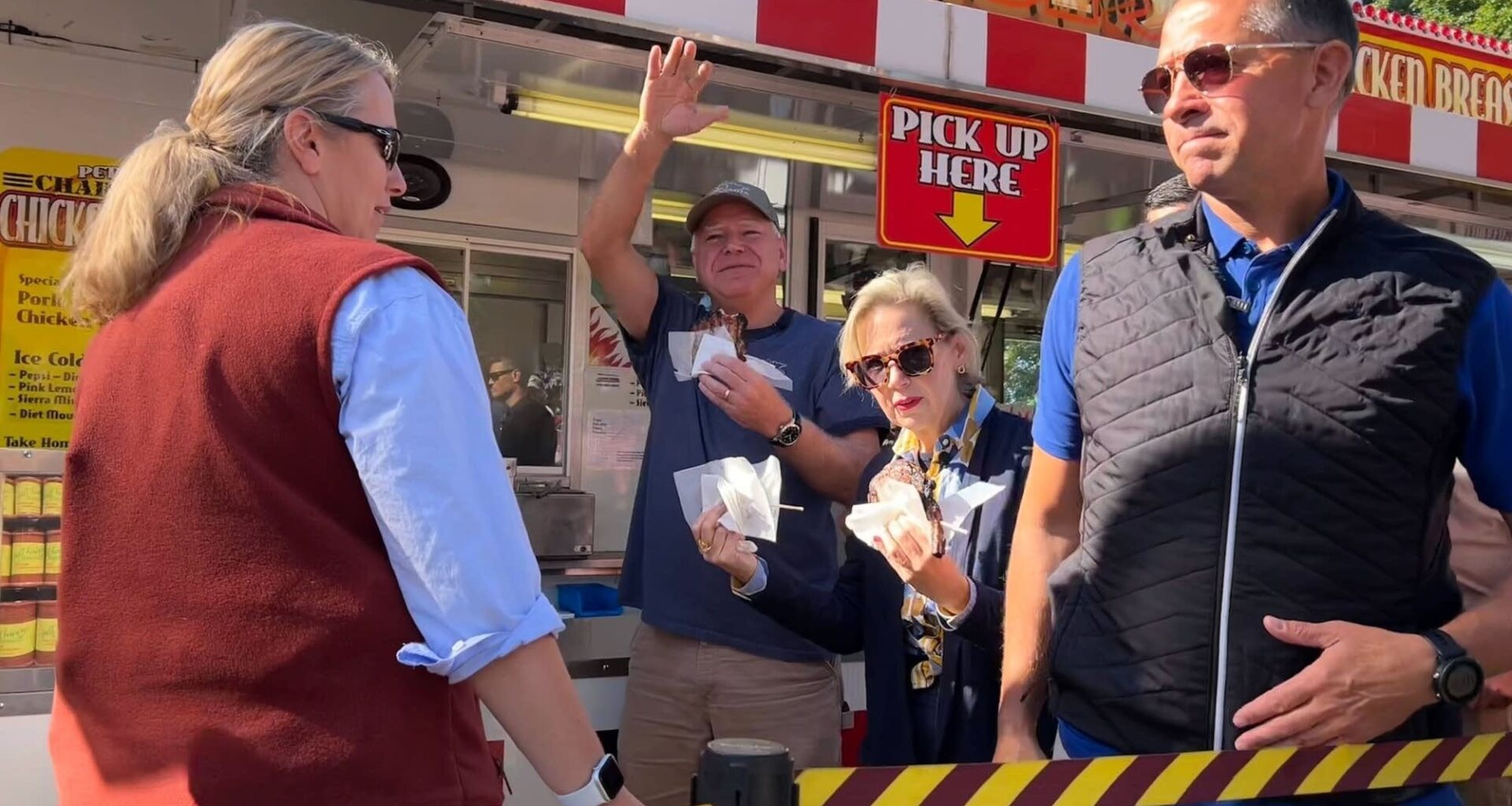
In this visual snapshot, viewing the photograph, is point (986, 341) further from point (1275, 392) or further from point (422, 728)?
point (422, 728)

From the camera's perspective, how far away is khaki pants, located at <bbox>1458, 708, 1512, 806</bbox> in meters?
2.24

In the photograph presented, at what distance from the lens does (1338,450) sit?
47.9 inches

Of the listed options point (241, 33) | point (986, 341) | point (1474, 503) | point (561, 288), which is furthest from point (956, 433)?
point (986, 341)

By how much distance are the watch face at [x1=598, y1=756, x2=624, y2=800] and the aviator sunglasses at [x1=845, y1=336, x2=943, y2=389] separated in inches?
45.5

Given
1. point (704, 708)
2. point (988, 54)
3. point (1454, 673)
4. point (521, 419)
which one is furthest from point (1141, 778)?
point (521, 419)

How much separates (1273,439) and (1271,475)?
0.04 m

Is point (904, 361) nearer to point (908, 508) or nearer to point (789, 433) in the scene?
point (789, 433)

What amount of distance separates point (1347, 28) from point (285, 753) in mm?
1358

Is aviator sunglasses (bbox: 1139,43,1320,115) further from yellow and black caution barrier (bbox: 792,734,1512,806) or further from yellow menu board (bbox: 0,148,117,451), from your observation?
yellow menu board (bbox: 0,148,117,451)

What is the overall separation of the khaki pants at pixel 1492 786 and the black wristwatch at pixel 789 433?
140cm

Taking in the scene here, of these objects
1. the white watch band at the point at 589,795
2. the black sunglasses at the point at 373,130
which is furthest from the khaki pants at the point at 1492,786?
the black sunglasses at the point at 373,130

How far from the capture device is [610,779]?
45.6 inches

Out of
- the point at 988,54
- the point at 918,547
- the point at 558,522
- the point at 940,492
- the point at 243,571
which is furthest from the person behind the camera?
the point at 558,522

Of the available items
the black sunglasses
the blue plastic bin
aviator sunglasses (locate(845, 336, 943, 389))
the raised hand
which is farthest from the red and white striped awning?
the blue plastic bin
